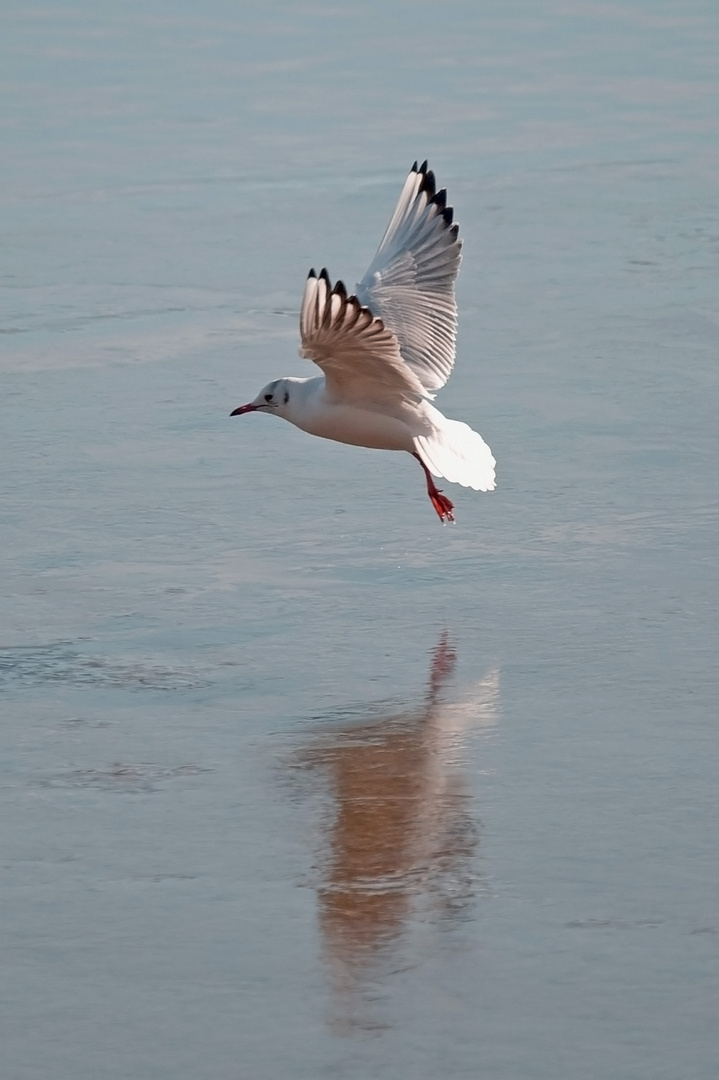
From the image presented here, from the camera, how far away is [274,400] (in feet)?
21.3

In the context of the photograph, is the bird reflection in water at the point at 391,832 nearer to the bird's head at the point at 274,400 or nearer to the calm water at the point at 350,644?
the calm water at the point at 350,644

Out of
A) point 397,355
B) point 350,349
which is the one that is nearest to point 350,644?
point 350,349

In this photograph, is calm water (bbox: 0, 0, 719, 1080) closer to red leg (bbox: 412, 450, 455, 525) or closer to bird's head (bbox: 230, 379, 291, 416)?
red leg (bbox: 412, 450, 455, 525)

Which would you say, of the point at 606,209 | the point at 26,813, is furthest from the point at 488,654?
the point at 606,209

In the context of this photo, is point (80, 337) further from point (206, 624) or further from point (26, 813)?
point (26, 813)

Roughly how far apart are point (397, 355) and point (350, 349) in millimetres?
222

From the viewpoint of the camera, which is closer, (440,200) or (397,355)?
(397,355)

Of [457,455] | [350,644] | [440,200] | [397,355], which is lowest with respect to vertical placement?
[350,644]

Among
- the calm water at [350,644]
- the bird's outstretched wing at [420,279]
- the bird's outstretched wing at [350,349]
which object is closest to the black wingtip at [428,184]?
the bird's outstretched wing at [420,279]

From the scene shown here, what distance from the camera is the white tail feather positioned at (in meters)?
6.11

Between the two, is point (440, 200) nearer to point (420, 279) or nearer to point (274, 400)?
point (420, 279)

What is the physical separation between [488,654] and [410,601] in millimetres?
479

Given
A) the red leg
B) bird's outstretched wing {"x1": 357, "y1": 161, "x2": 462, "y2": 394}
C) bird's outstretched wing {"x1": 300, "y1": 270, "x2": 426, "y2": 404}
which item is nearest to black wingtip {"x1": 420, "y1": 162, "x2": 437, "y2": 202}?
bird's outstretched wing {"x1": 357, "y1": 161, "x2": 462, "y2": 394}

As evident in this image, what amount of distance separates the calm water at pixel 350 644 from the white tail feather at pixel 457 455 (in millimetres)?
184
